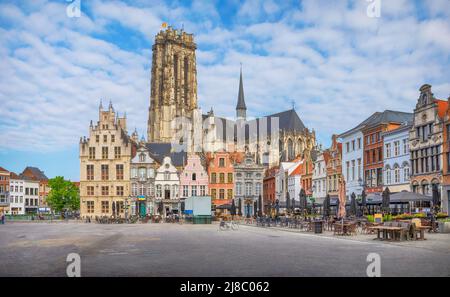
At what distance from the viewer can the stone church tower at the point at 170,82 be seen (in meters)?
109

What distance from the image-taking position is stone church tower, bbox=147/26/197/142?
109 meters

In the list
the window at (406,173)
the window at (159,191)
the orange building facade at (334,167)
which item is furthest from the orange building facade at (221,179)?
the window at (406,173)

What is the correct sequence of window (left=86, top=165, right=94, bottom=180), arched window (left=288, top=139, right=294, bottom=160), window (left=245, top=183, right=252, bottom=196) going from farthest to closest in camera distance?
arched window (left=288, top=139, right=294, bottom=160) → window (left=245, top=183, right=252, bottom=196) → window (left=86, top=165, right=94, bottom=180)

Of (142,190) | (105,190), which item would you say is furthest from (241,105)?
(105,190)

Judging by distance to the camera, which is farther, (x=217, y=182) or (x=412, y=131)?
(x=217, y=182)

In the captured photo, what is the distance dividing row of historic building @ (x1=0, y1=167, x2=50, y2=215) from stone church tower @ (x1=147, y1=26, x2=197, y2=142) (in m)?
25.6

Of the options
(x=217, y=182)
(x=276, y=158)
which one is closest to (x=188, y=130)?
(x=276, y=158)

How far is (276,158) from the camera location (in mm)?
95188

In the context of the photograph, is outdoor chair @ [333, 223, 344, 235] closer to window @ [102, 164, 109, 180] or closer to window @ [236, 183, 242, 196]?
window @ [236, 183, 242, 196]

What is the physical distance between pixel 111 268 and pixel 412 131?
Result: 35.5 metres

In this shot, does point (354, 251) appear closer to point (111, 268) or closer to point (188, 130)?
point (111, 268)

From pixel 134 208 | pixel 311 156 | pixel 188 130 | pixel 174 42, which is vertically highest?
pixel 174 42

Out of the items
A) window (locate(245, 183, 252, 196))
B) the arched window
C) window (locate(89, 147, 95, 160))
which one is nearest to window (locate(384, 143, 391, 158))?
window (locate(245, 183, 252, 196))

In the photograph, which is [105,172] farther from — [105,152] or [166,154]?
[166,154]
